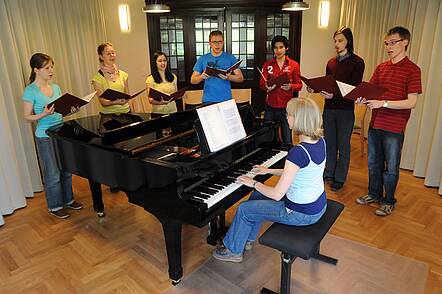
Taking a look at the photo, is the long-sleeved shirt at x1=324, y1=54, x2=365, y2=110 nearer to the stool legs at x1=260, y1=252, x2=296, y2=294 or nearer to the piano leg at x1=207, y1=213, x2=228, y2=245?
the piano leg at x1=207, y1=213, x2=228, y2=245

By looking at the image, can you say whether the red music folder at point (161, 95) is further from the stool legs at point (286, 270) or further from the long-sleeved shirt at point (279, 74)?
the stool legs at point (286, 270)

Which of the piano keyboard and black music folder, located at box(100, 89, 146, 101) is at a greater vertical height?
black music folder, located at box(100, 89, 146, 101)

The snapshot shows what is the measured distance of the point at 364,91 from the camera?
267 centimetres

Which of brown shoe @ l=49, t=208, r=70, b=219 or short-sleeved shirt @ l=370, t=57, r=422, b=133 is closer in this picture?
short-sleeved shirt @ l=370, t=57, r=422, b=133

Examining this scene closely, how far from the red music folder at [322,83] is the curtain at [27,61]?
297 cm

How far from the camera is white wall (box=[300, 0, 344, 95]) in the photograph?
5691 mm

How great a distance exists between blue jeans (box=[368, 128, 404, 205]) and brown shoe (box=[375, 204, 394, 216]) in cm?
4

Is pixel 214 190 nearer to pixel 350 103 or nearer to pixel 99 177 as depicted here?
pixel 99 177

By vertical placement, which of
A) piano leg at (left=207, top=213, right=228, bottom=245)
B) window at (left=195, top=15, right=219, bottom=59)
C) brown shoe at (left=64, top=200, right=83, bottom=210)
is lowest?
brown shoe at (left=64, top=200, right=83, bottom=210)

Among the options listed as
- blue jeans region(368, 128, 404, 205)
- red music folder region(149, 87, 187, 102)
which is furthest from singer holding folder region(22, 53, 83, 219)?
blue jeans region(368, 128, 404, 205)

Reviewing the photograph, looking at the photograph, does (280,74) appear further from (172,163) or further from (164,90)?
(172,163)

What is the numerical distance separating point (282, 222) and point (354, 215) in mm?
1508

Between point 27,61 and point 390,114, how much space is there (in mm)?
3817

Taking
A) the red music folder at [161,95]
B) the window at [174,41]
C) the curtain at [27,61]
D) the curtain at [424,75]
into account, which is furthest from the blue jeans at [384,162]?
the window at [174,41]
